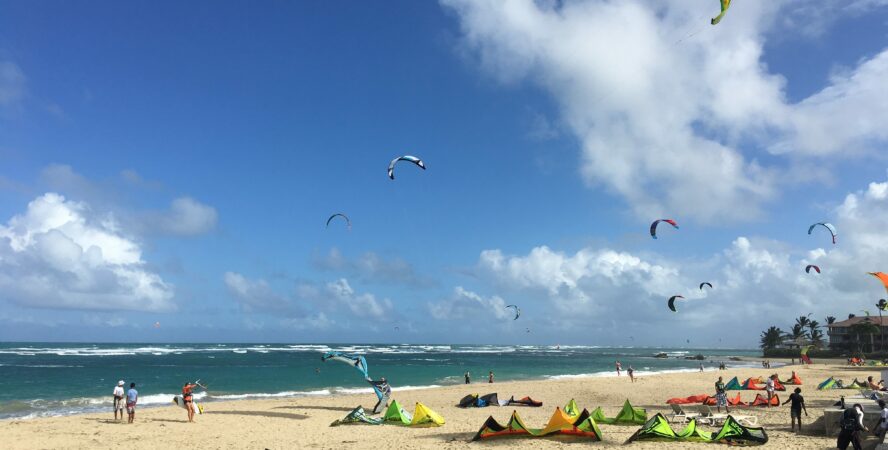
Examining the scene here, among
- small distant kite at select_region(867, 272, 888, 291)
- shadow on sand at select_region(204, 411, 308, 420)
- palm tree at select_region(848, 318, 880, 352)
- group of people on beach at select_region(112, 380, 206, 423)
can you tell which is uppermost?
small distant kite at select_region(867, 272, 888, 291)

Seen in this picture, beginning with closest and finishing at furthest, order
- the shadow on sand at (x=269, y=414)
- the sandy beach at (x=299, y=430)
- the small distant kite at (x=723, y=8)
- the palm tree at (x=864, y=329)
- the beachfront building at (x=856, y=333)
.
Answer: the small distant kite at (x=723, y=8)
the sandy beach at (x=299, y=430)
the shadow on sand at (x=269, y=414)
the palm tree at (x=864, y=329)
the beachfront building at (x=856, y=333)

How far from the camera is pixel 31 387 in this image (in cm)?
3438

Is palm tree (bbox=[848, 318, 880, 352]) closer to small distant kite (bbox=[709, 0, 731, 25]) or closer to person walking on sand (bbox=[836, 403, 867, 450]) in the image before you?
person walking on sand (bbox=[836, 403, 867, 450])

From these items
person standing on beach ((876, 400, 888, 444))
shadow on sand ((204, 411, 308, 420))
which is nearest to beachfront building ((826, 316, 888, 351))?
person standing on beach ((876, 400, 888, 444))

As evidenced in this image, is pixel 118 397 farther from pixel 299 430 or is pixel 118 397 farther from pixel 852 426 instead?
pixel 852 426

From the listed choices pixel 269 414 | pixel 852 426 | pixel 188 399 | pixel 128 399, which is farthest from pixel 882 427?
pixel 128 399

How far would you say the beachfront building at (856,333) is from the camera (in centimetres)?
7019

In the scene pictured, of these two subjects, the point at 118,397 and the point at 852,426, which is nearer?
the point at 852,426

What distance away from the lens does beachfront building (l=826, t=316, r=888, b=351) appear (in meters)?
70.2

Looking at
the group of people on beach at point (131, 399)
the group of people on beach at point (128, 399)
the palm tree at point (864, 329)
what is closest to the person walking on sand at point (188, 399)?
the group of people on beach at point (131, 399)

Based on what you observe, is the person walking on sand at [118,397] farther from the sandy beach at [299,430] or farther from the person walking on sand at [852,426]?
the person walking on sand at [852,426]

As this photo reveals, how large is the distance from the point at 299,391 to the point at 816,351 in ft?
236

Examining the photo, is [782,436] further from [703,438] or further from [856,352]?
[856,352]

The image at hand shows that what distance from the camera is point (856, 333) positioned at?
72.3 meters
